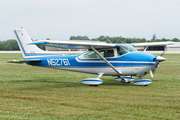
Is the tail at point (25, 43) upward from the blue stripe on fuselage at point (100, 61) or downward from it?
upward

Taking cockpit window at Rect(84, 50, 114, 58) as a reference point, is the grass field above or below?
below

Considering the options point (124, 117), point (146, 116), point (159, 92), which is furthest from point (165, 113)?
point (159, 92)

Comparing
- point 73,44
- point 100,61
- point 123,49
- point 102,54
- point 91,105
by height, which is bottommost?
point 91,105

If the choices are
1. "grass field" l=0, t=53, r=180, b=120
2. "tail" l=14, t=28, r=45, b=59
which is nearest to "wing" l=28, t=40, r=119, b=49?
"grass field" l=0, t=53, r=180, b=120

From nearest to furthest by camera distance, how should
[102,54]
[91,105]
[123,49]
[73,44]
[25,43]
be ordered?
[91,105], [73,44], [123,49], [102,54], [25,43]

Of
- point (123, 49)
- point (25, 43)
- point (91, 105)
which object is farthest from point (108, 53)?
point (91, 105)

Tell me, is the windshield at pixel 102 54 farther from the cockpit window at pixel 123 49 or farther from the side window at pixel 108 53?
the cockpit window at pixel 123 49

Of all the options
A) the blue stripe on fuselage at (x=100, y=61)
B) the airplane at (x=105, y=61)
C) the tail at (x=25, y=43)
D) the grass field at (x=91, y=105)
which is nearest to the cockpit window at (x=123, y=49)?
the airplane at (x=105, y=61)

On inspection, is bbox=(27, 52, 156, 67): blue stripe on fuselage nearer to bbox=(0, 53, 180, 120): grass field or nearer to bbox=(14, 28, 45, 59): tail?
bbox=(14, 28, 45, 59): tail

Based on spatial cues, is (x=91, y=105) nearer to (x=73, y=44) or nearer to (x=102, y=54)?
(x=73, y=44)

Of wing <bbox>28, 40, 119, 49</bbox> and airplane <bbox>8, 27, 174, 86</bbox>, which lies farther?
airplane <bbox>8, 27, 174, 86</bbox>

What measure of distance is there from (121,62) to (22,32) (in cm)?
604

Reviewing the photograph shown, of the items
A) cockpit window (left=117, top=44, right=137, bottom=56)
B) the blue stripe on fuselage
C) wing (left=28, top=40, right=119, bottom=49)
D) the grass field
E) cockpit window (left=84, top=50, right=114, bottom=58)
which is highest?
wing (left=28, top=40, right=119, bottom=49)

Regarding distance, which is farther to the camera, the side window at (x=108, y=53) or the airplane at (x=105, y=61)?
the side window at (x=108, y=53)
